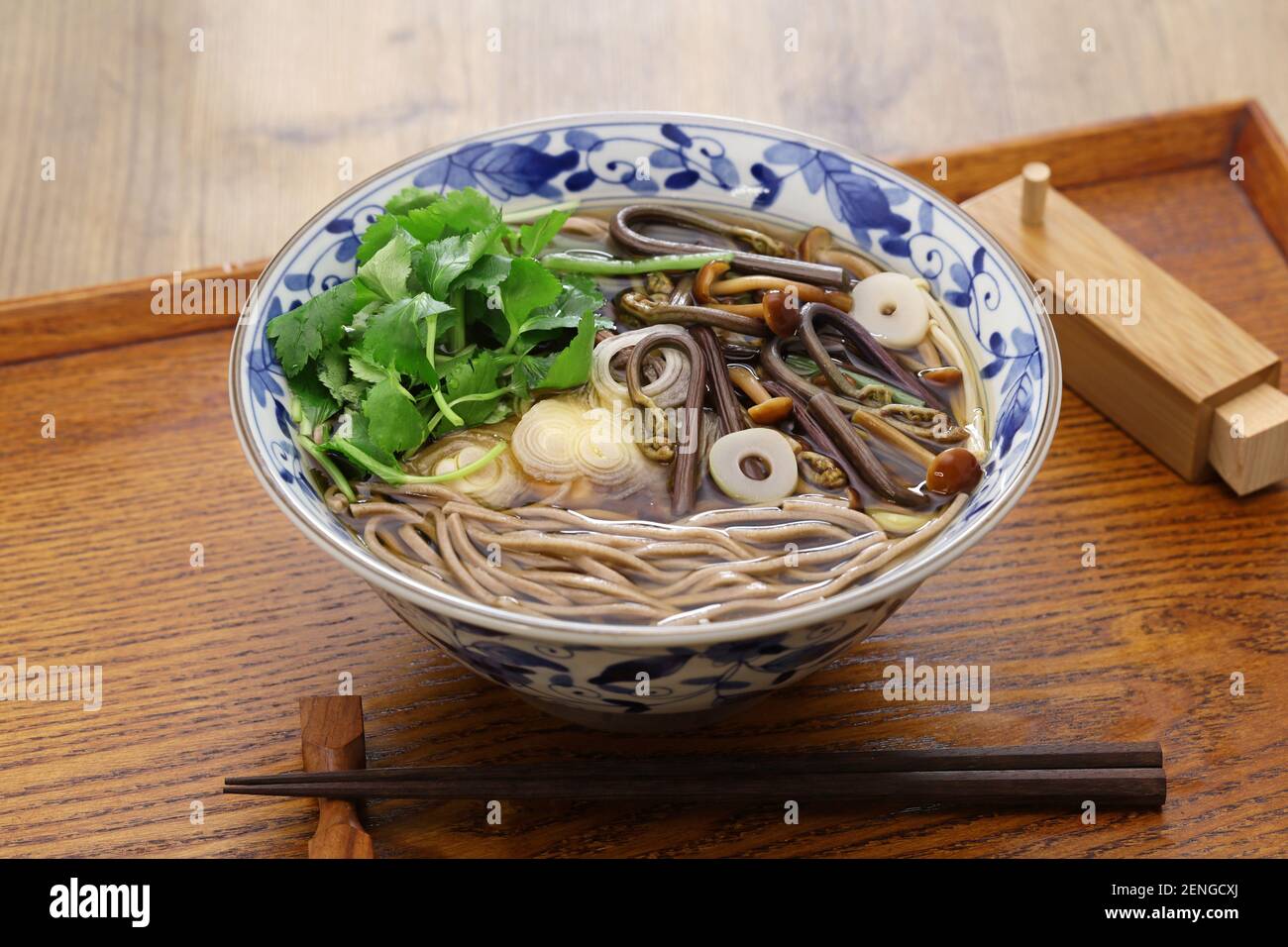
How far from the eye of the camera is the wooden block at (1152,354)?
7.27 ft

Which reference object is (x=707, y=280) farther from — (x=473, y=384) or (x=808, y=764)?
(x=808, y=764)

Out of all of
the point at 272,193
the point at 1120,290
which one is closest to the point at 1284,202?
the point at 1120,290

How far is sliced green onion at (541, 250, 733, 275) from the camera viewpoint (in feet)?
7.34

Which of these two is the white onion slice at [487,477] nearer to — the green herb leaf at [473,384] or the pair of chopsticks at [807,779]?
the green herb leaf at [473,384]

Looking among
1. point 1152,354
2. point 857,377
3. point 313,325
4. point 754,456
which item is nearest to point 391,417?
point 313,325

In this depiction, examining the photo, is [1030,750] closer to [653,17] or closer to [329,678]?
[329,678]

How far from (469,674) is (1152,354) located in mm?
1273

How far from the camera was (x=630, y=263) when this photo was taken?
2264 mm

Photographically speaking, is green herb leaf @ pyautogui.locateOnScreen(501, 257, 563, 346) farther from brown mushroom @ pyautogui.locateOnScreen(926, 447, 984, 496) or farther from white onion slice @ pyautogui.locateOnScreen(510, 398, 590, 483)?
brown mushroom @ pyautogui.locateOnScreen(926, 447, 984, 496)

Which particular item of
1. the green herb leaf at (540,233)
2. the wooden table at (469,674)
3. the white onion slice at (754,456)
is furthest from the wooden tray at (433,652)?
the green herb leaf at (540,233)

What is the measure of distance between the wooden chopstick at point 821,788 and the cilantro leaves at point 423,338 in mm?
454

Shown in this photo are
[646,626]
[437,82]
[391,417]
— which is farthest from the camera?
[437,82]

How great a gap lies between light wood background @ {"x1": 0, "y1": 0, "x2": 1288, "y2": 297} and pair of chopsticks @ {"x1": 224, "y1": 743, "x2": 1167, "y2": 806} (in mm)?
1504

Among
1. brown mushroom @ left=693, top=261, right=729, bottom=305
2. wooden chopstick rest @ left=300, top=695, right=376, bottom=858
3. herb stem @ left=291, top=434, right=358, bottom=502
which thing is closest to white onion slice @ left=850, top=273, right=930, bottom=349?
brown mushroom @ left=693, top=261, right=729, bottom=305
